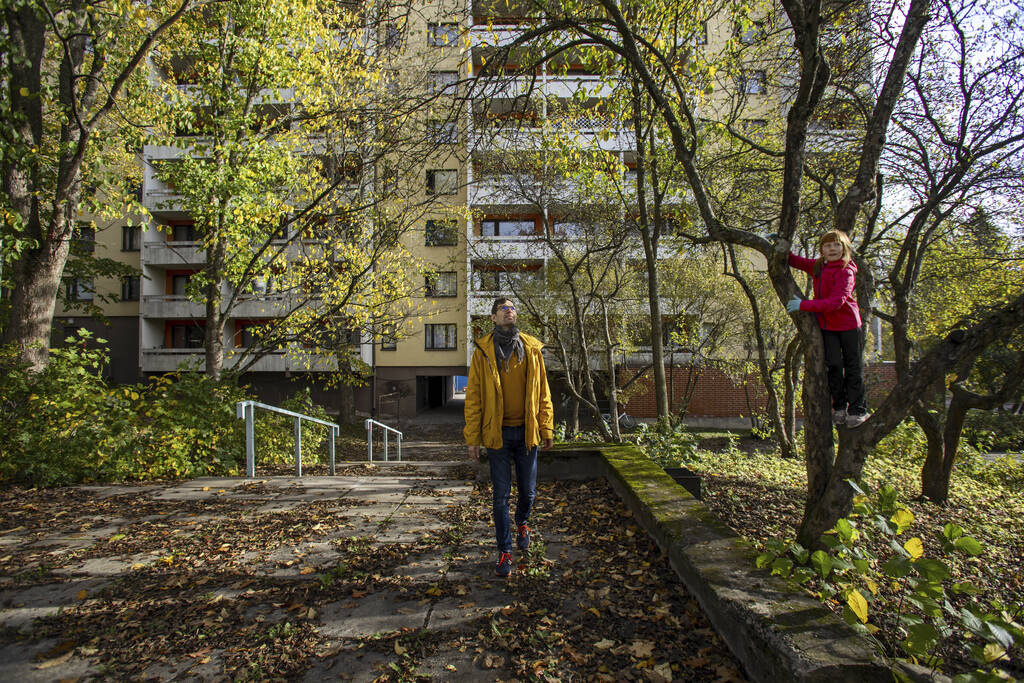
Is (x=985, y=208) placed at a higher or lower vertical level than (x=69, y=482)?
higher

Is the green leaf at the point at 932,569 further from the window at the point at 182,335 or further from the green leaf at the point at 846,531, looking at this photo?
the window at the point at 182,335

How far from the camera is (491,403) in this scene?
353 centimetres

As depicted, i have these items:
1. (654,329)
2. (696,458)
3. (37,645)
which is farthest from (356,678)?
(654,329)

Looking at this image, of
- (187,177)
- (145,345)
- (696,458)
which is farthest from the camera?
(145,345)

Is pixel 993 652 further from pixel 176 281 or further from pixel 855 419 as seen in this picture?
pixel 176 281

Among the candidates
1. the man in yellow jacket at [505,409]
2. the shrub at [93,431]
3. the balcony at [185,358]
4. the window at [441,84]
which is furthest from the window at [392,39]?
the balcony at [185,358]

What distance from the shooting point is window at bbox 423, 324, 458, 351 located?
24797 millimetres

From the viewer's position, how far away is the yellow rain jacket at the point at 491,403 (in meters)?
3.52

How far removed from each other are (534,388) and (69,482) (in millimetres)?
5772

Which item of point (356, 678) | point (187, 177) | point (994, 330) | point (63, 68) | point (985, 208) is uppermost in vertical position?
point (63, 68)

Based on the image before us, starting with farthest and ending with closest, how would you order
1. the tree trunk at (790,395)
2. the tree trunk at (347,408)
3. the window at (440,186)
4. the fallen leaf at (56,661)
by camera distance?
the tree trunk at (347,408) → the tree trunk at (790,395) → the window at (440,186) → the fallen leaf at (56,661)

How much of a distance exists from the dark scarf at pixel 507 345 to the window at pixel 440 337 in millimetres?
21218

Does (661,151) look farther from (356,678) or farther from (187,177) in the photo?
(356,678)

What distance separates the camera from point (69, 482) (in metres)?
5.95
